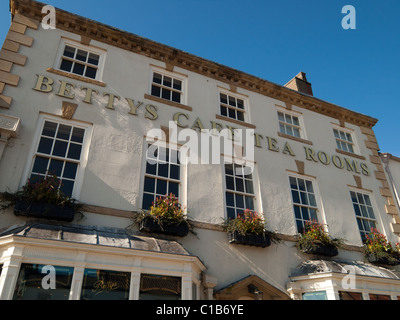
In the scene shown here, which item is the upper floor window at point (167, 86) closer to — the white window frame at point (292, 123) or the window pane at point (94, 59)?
the window pane at point (94, 59)

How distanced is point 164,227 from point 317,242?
457 centimetres

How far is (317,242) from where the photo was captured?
30.3 feet

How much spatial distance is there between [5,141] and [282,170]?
311 inches

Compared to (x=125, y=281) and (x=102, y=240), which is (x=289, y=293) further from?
(x=102, y=240)

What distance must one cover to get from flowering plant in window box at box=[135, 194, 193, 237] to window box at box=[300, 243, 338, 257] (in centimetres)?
351

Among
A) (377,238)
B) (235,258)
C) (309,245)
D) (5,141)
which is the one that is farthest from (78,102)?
(377,238)

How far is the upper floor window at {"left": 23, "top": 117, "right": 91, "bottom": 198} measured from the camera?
24.8 ft

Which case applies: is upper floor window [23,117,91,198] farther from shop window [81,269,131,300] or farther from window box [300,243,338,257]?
window box [300,243,338,257]

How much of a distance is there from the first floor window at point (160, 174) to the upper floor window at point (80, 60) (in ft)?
9.83

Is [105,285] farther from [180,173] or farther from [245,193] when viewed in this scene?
[245,193]

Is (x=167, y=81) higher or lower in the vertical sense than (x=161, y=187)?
higher

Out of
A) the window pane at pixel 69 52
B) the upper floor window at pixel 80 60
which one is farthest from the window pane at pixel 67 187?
the window pane at pixel 69 52

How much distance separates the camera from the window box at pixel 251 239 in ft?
27.4

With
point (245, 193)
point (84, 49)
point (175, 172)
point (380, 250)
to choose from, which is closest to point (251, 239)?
point (245, 193)
